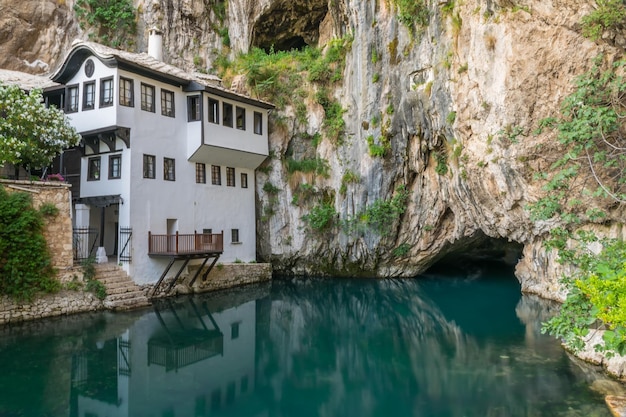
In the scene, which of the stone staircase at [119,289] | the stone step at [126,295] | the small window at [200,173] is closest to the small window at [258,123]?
the small window at [200,173]

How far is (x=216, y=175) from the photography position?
944 inches

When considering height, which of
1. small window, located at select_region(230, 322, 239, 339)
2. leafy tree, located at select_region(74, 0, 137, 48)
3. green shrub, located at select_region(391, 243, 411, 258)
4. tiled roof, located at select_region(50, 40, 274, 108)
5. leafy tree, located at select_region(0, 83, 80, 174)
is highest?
leafy tree, located at select_region(74, 0, 137, 48)

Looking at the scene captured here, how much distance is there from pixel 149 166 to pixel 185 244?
4.01 meters

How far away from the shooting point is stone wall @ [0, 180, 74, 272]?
16562mm

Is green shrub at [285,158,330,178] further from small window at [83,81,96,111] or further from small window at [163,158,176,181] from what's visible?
small window at [83,81,96,111]

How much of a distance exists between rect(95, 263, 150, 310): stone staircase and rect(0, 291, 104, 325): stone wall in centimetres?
51

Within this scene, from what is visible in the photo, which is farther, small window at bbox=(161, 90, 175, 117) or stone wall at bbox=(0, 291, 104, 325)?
small window at bbox=(161, 90, 175, 117)

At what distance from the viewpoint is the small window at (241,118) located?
78.9ft

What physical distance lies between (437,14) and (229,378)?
1708cm

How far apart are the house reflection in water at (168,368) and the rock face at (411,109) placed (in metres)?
10.6

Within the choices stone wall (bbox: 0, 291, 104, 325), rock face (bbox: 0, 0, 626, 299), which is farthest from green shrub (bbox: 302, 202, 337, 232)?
stone wall (bbox: 0, 291, 104, 325)

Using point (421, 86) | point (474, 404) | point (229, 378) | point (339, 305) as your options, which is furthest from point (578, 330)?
point (421, 86)

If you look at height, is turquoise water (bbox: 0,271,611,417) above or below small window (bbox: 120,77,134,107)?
below

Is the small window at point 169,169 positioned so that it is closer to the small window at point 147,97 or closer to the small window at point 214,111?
the small window at point 147,97
